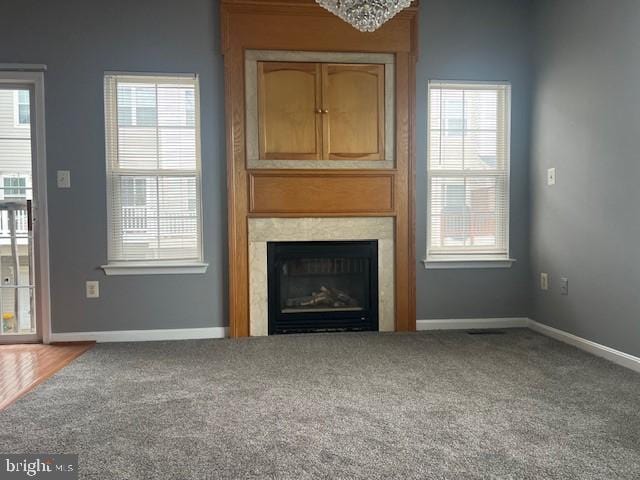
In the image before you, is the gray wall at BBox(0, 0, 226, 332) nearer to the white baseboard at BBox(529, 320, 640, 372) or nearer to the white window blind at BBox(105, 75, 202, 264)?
the white window blind at BBox(105, 75, 202, 264)

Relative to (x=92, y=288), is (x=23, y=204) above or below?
above

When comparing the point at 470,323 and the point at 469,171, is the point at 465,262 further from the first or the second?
the point at 469,171

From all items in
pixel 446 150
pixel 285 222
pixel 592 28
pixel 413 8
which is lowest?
pixel 285 222

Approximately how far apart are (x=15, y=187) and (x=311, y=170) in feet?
7.08

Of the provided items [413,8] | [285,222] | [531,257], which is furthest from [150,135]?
[531,257]

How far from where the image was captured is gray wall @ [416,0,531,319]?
368cm

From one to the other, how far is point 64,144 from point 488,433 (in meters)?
3.27

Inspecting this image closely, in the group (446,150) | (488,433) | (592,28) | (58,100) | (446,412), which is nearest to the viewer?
(488,433)

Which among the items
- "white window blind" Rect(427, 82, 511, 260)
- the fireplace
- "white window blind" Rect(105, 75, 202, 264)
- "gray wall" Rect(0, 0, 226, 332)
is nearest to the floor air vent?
"white window blind" Rect(427, 82, 511, 260)

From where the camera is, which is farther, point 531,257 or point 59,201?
point 531,257

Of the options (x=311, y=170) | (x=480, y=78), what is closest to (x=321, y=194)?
(x=311, y=170)

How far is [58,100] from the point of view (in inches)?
134

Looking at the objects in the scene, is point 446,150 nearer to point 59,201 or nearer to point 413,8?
point 413,8

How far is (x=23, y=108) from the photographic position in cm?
345
